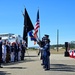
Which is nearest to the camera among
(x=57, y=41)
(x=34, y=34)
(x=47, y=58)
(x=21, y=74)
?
(x=21, y=74)

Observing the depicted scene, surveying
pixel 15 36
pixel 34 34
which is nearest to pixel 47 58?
pixel 34 34

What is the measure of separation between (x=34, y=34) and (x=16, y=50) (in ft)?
16.9

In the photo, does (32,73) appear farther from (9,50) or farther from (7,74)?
(9,50)

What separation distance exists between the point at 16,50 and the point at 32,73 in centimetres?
1237

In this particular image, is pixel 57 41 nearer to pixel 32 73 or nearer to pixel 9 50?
pixel 9 50

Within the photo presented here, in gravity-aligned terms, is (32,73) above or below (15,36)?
below

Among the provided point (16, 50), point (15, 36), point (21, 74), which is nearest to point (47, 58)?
point (21, 74)

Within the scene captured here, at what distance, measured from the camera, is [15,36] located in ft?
109

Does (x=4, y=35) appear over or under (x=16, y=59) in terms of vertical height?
over

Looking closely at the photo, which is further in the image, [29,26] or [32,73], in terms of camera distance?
[29,26]

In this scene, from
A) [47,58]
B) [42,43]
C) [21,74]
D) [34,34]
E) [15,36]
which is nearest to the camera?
[21,74]

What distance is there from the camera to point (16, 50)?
29.0 metres

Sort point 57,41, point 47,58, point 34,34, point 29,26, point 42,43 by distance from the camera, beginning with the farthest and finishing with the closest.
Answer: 1. point 57,41
2. point 29,26
3. point 34,34
4. point 42,43
5. point 47,58

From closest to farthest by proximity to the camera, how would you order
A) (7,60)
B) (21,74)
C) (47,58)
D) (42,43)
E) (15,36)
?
(21,74), (47,58), (42,43), (7,60), (15,36)
